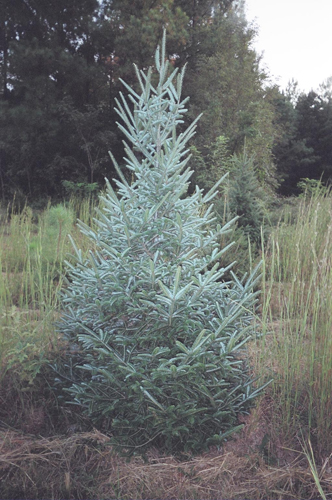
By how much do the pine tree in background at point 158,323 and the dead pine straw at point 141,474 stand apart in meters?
0.12

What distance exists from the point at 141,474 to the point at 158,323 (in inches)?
26.3

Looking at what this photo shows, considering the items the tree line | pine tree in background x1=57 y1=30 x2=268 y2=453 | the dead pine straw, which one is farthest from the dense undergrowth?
the tree line

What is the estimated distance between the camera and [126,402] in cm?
181

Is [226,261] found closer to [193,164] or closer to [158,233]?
[158,233]

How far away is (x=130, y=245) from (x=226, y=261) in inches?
89.5

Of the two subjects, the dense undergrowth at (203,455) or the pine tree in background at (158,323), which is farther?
the dense undergrowth at (203,455)

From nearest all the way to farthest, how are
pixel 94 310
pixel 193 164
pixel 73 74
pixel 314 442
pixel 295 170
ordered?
1. pixel 94 310
2. pixel 314 442
3. pixel 193 164
4. pixel 73 74
5. pixel 295 170

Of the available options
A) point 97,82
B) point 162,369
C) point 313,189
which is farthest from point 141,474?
point 97,82

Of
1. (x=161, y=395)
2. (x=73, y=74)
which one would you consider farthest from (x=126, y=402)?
(x=73, y=74)

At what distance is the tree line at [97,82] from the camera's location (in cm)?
1311

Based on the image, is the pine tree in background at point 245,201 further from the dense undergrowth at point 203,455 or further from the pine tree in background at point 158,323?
the pine tree in background at point 158,323

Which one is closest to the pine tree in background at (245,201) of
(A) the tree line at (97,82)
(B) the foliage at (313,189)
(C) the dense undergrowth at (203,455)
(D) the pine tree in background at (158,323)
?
(B) the foliage at (313,189)

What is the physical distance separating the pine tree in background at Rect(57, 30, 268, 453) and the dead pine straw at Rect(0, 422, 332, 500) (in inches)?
4.7

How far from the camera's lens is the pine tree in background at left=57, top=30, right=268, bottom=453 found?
1.69 meters
